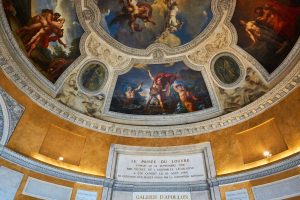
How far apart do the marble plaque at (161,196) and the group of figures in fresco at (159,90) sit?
4.58 meters

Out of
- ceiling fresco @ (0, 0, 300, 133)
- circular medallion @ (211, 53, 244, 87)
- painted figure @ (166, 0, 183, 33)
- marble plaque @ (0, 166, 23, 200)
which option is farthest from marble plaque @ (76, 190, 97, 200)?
painted figure @ (166, 0, 183, 33)

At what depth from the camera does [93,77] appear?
15078 millimetres

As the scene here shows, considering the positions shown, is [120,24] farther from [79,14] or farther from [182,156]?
[182,156]

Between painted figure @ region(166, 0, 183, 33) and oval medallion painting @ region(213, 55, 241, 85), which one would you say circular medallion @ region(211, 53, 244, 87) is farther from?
painted figure @ region(166, 0, 183, 33)

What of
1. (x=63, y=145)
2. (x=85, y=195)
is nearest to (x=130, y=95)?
(x=63, y=145)

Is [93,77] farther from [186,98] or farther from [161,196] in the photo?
[161,196]

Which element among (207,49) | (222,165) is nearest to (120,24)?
(207,49)

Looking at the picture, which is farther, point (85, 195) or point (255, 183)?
point (85, 195)

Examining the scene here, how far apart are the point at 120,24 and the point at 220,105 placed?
7046mm

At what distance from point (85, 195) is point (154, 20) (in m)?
9.77

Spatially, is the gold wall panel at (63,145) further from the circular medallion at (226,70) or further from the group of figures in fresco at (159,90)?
the circular medallion at (226,70)

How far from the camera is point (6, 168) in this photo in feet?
34.4

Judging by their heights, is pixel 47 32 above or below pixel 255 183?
above

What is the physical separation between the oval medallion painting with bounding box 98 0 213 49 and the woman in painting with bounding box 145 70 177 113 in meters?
1.79
